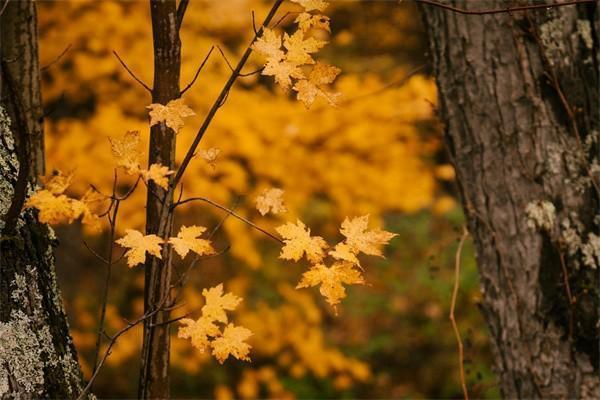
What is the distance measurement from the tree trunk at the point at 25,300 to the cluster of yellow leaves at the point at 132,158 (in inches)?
7.1

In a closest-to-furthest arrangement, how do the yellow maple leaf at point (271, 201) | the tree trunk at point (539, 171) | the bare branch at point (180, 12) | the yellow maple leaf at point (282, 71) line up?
1. the yellow maple leaf at point (282, 71)
2. the bare branch at point (180, 12)
3. the yellow maple leaf at point (271, 201)
4. the tree trunk at point (539, 171)

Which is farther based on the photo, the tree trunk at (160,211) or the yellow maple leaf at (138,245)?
the tree trunk at (160,211)

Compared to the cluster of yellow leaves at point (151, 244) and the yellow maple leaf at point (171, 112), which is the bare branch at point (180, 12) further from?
the cluster of yellow leaves at point (151, 244)

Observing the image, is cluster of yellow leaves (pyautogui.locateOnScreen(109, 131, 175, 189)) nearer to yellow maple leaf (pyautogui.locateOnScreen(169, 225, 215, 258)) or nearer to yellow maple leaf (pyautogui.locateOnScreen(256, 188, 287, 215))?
yellow maple leaf (pyautogui.locateOnScreen(169, 225, 215, 258))

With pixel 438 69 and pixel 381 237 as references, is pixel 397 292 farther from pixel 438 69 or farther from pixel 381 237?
pixel 381 237

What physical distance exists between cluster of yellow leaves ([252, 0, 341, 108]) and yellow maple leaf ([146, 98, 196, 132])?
8.2 inches

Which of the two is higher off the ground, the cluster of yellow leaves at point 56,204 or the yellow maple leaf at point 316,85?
the yellow maple leaf at point 316,85

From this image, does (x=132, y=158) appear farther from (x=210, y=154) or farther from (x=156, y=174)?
(x=210, y=154)

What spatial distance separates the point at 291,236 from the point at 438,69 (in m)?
0.92

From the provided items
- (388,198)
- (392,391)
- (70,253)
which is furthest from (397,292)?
(70,253)

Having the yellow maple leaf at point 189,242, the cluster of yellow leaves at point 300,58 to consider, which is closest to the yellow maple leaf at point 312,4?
the cluster of yellow leaves at point 300,58

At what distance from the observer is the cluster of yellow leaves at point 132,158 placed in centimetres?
135

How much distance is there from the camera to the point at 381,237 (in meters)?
1.47

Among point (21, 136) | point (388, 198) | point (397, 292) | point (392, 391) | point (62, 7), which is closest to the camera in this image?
point (21, 136)
